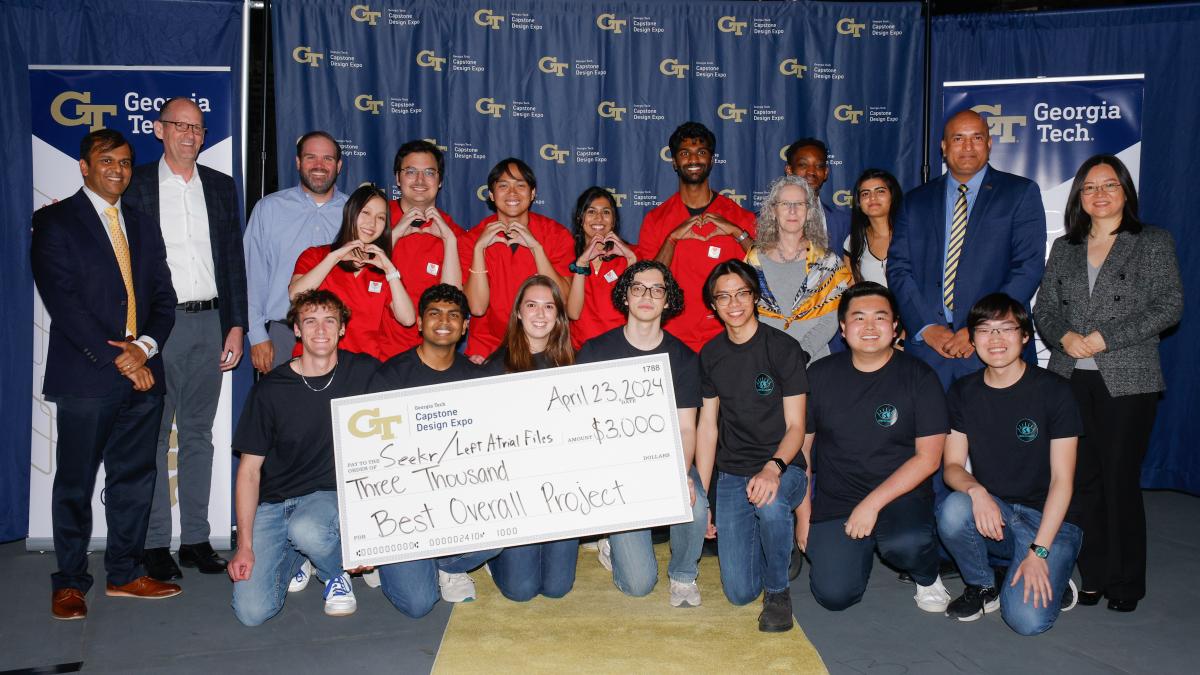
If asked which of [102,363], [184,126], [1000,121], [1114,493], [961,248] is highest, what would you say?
[1000,121]

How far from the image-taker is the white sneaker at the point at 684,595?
400 centimetres

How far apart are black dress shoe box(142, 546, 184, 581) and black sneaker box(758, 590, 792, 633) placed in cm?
276

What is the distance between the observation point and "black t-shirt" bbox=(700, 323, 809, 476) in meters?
4.02

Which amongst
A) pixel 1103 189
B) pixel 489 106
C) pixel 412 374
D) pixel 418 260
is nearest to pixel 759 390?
pixel 412 374

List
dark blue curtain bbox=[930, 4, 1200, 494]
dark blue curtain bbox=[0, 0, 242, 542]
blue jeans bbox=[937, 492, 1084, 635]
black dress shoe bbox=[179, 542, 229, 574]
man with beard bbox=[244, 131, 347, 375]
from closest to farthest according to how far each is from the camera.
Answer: blue jeans bbox=[937, 492, 1084, 635] < black dress shoe bbox=[179, 542, 229, 574] < man with beard bbox=[244, 131, 347, 375] < dark blue curtain bbox=[0, 0, 242, 542] < dark blue curtain bbox=[930, 4, 1200, 494]

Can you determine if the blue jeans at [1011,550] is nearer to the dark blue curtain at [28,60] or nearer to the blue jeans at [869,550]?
the blue jeans at [869,550]

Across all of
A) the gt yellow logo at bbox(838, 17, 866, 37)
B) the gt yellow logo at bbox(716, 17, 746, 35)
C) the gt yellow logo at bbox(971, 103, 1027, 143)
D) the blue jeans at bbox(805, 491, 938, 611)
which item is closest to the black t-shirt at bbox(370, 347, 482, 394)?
the blue jeans at bbox(805, 491, 938, 611)

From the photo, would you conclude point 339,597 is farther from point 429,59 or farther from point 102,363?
point 429,59

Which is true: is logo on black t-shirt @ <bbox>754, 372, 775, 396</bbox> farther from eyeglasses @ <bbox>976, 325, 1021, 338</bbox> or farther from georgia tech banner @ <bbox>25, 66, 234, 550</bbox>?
georgia tech banner @ <bbox>25, 66, 234, 550</bbox>

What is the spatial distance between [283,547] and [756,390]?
83.9 inches

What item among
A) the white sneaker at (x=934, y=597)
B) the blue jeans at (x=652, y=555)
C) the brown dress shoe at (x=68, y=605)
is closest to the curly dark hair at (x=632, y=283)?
the blue jeans at (x=652, y=555)

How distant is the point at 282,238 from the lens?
15.8ft

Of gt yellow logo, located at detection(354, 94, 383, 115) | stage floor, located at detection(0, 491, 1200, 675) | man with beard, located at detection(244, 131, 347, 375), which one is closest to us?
stage floor, located at detection(0, 491, 1200, 675)

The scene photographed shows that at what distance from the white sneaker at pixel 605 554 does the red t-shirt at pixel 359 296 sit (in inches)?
57.9
